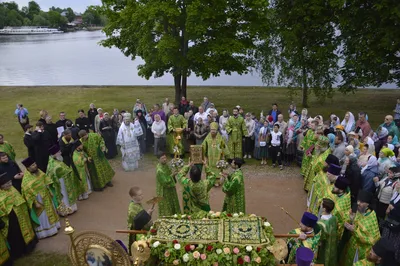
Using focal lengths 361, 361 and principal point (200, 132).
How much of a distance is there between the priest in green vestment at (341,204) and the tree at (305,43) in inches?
485

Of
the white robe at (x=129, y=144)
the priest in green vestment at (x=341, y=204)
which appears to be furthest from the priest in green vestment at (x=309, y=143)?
the white robe at (x=129, y=144)

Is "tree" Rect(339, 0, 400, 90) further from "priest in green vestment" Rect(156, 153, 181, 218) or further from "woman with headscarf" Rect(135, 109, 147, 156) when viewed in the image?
"priest in green vestment" Rect(156, 153, 181, 218)

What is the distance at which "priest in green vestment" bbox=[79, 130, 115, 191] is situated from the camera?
1037 centimetres

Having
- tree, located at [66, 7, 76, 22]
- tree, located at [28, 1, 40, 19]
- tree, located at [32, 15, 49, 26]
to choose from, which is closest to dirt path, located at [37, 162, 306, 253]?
tree, located at [32, 15, 49, 26]

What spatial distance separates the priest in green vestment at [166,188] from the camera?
7820mm

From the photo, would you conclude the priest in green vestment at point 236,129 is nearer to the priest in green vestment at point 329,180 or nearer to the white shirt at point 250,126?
the white shirt at point 250,126

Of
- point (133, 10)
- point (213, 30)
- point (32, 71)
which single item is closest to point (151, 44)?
point (133, 10)

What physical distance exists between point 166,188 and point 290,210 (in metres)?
3.60

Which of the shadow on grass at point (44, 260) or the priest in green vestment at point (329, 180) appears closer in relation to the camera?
the priest in green vestment at point (329, 180)

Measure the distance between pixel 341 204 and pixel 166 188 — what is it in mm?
3632

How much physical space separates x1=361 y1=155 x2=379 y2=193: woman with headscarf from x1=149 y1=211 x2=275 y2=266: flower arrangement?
4.21 m

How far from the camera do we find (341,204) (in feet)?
21.3

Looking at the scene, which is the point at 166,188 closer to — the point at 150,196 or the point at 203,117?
the point at 150,196

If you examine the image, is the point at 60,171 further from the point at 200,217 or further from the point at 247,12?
the point at 247,12
